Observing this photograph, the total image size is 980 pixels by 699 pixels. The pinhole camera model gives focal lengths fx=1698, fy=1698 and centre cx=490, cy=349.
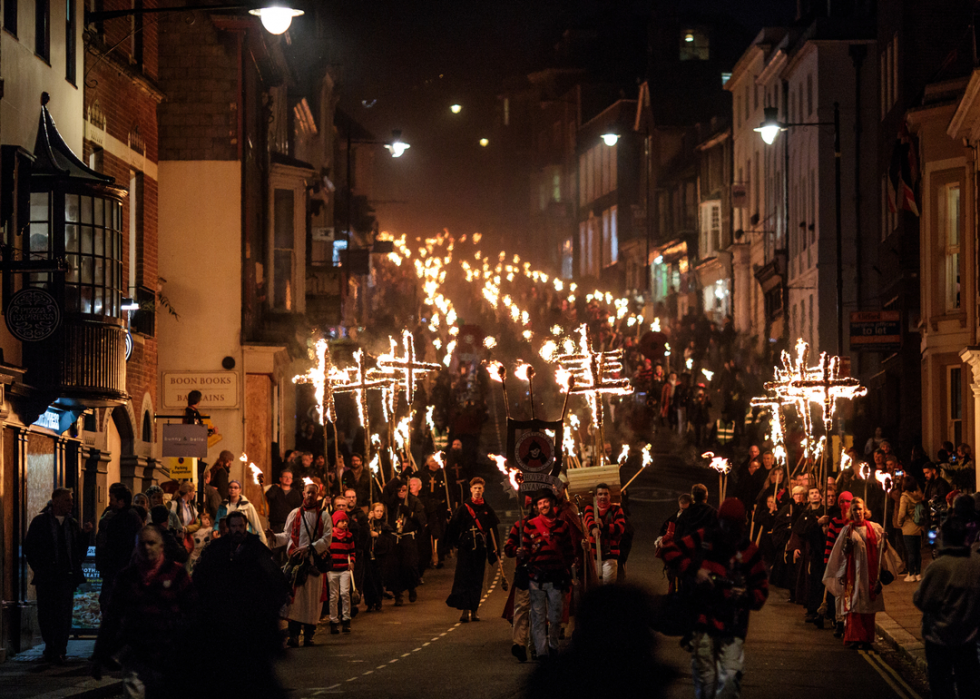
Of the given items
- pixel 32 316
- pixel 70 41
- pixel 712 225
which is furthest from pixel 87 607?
pixel 712 225

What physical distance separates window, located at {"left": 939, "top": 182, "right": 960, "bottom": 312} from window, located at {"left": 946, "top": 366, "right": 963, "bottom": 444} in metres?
1.22

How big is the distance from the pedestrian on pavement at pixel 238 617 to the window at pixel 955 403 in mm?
20626

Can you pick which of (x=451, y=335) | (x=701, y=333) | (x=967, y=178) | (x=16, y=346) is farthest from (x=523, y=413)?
(x=16, y=346)

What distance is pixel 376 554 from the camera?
79.3 ft

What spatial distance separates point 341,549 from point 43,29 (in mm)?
7289

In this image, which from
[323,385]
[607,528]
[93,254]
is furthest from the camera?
[323,385]

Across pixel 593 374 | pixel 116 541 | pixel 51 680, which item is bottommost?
pixel 51 680

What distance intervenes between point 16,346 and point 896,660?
10.3 m

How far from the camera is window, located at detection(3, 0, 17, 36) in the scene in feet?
62.0

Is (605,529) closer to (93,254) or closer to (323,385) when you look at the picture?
(93,254)

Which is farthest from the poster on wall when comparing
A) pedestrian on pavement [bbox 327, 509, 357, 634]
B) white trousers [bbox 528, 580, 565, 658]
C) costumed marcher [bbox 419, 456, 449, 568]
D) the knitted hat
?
costumed marcher [bbox 419, 456, 449, 568]

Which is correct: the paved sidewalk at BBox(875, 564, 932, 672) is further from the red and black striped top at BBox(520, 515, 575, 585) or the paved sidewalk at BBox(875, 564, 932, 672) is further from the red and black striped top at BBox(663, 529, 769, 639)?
the red and black striped top at BBox(663, 529, 769, 639)

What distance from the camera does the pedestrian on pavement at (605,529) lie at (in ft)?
63.7

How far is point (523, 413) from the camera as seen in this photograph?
50375mm
